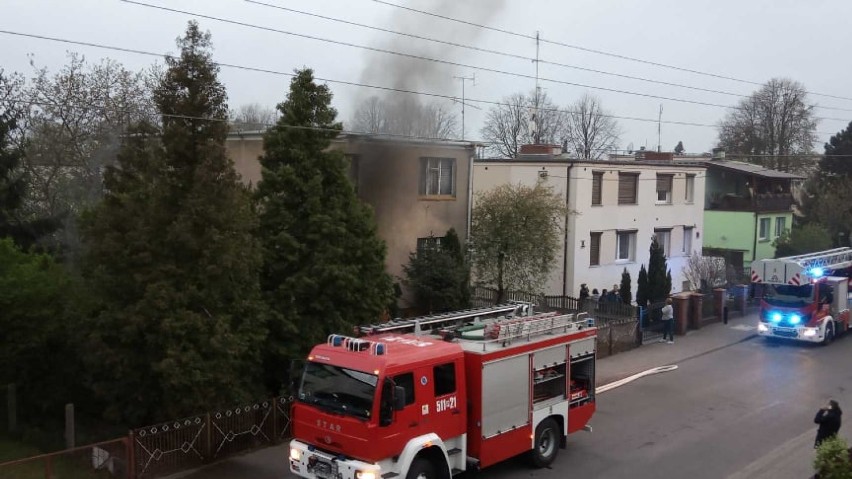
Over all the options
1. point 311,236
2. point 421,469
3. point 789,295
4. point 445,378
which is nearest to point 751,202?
point 789,295

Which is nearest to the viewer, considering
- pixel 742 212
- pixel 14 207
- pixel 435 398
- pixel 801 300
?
pixel 435 398

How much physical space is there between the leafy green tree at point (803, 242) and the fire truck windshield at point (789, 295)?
16081mm

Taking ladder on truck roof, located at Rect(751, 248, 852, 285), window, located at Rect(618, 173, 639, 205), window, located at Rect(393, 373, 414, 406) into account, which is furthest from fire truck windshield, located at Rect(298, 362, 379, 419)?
window, located at Rect(618, 173, 639, 205)

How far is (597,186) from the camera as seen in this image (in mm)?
30094

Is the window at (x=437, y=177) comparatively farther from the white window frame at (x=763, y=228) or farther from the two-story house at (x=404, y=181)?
the white window frame at (x=763, y=228)

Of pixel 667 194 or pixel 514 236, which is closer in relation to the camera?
pixel 514 236

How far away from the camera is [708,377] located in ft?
62.7

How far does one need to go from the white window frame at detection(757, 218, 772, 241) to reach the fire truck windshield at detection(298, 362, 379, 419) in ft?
122

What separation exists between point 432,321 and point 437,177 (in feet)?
40.3

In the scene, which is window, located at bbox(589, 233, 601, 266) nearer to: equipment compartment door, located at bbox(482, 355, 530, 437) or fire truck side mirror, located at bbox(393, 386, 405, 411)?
equipment compartment door, located at bbox(482, 355, 530, 437)

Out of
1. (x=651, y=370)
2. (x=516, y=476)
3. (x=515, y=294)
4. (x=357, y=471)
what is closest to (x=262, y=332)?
(x=357, y=471)

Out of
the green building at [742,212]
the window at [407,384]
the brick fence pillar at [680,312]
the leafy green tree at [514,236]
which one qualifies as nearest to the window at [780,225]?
the green building at [742,212]

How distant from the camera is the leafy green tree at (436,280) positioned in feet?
70.3

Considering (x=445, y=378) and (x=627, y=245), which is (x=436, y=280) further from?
(x=627, y=245)
